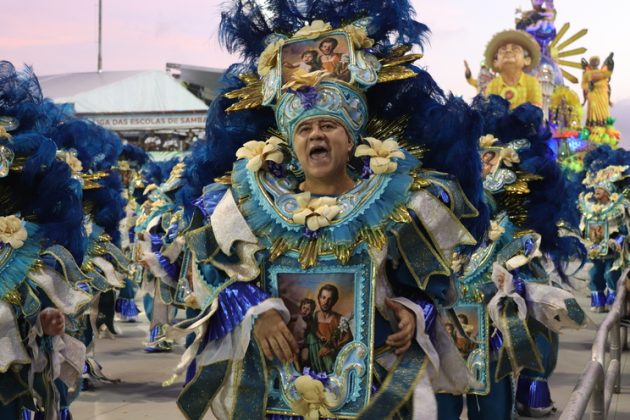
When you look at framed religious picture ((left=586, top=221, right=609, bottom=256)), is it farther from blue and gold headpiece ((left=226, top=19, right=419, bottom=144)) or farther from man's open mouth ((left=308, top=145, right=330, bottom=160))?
man's open mouth ((left=308, top=145, right=330, bottom=160))

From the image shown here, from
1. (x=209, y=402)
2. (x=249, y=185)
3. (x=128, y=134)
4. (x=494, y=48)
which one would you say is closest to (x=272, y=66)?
(x=249, y=185)

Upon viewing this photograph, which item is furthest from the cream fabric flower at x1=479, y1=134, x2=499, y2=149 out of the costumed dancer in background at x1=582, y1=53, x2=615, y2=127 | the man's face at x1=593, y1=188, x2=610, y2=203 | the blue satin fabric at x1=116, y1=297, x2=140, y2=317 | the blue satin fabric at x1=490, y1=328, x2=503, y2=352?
the costumed dancer in background at x1=582, y1=53, x2=615, y2=127

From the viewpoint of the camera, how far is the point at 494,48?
119 ft

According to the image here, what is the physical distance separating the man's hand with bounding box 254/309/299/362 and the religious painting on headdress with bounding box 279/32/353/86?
91cm

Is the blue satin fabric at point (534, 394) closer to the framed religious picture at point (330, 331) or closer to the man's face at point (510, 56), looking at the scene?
the framed religious picture at point (330, 331)

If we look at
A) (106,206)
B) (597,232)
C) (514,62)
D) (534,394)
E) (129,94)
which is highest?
(514,62)

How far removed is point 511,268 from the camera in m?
6.56

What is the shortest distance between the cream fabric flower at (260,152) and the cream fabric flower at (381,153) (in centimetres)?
31

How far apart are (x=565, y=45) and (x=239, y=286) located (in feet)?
136

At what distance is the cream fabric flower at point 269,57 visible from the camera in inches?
165

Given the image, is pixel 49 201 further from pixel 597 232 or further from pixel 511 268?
pixel 597 232

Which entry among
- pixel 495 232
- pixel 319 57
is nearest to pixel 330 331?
pixel 319 57

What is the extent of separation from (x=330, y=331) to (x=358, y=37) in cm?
116

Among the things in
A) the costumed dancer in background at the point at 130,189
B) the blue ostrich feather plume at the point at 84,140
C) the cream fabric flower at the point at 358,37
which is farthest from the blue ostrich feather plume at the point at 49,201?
the costumed dancer in background at the point at 130,189
